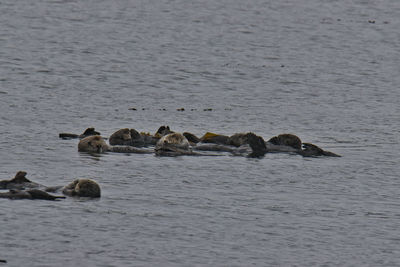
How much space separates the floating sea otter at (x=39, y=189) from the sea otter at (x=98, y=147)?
355cm

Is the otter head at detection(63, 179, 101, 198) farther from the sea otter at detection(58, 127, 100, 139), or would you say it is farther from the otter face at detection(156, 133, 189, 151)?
the sea otter at detection(58, 127, 100, 139)

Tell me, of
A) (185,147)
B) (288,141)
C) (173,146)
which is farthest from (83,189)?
(288,141)

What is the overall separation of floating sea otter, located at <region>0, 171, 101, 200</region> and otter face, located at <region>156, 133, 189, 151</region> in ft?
12.8

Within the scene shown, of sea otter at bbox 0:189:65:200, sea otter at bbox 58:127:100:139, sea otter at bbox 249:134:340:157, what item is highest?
sea otter at bbox 58:127:100:139

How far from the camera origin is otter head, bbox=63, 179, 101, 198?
517 inches

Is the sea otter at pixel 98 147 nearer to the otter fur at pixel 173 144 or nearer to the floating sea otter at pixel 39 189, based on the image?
the otter fur at pixel 173 144

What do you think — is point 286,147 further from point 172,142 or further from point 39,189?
point 39,189

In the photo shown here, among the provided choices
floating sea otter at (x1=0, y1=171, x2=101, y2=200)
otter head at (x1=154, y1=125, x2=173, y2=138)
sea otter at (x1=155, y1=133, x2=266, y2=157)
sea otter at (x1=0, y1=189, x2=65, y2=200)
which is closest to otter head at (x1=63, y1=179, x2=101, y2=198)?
floating sea otter at (x1=0, y1=171, x2=101, y2=200)

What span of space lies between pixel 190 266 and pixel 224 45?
27766mm

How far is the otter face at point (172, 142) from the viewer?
17.2 meters

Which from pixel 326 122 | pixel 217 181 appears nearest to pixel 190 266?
pixel 217 181

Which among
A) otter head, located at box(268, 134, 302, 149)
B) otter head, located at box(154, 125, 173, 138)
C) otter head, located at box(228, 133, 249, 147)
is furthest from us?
otter head, located at box(154, 125, 173, 138)

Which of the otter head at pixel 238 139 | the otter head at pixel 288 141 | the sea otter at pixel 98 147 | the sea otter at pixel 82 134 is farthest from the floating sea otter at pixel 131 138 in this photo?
the otter head at pixel 288 141

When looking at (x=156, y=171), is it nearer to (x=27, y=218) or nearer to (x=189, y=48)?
(x=27, y=218)
